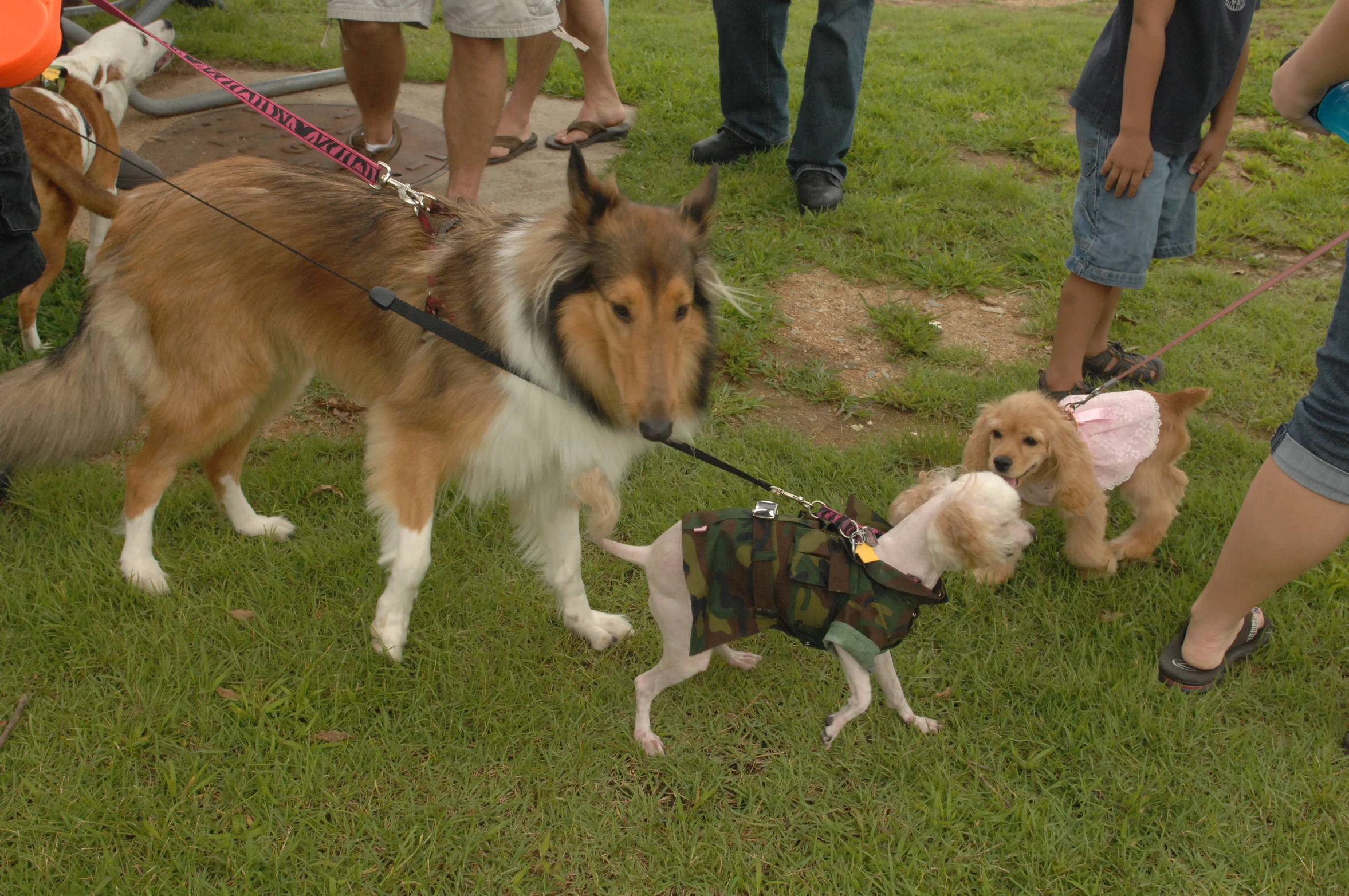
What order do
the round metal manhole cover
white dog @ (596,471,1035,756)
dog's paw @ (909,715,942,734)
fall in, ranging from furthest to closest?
1. the round metal manhole cover
2. dog's paw @ (909,715,942,734)
3. white dog @ (596,471,1035,756)

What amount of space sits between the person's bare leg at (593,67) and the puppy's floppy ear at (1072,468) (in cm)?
428

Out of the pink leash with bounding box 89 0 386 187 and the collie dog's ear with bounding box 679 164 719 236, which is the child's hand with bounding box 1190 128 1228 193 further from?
the pink leash with bounding box 89 0 386 187

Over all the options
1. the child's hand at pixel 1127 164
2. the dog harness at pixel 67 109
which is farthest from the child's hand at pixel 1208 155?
the dog harness at pixel 67 109

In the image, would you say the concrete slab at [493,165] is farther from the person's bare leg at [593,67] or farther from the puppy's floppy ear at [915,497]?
the puppy's floppy ear at [915,497]

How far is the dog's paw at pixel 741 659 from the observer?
291 cm

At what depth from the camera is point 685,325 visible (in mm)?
2463

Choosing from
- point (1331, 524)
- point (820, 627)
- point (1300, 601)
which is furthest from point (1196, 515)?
point (820, 627)

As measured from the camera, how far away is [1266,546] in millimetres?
2465

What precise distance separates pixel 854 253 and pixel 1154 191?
1928mm

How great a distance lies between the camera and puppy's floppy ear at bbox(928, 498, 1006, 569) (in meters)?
2.20

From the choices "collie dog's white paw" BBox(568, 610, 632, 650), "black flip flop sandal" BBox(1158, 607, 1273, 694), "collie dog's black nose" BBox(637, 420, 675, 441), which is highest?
"collie dog's black nose" BBox(637, 420, 675, 441)

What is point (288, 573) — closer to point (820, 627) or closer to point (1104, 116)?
point (820, 627)

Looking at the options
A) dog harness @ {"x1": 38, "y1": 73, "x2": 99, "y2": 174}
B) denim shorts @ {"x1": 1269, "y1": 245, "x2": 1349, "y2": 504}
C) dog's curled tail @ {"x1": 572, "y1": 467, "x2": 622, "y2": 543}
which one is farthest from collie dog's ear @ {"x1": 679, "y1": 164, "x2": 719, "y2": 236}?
dog harness @ {"x1": 38, "y1": 73, "x2": 99, "y2": 174}

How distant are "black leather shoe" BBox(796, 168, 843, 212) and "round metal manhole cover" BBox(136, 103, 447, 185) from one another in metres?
2.26
